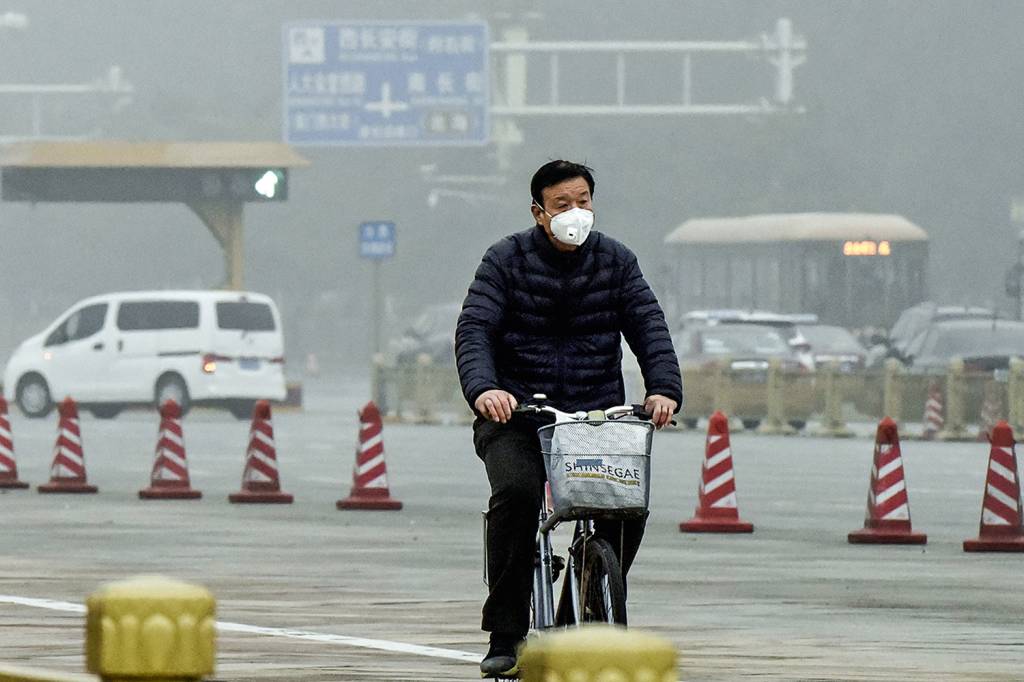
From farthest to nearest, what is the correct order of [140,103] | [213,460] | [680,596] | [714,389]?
[140,103] → [714,389] → [213,460] → [680,596]

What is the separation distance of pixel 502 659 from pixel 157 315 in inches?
1227

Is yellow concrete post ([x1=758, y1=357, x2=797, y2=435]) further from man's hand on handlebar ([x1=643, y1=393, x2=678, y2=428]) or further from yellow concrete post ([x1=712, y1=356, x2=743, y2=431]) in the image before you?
man's hand on handlebar ([x1=643, y1=393, x2=678, y2=428])

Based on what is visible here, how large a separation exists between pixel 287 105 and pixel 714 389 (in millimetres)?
23287

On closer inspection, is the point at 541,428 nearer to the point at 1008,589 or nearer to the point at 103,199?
the point at 1008,589

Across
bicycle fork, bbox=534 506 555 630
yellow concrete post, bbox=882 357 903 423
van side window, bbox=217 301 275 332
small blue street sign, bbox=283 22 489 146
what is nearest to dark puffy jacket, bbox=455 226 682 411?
bicycle fork, bbox=534 506 555 630

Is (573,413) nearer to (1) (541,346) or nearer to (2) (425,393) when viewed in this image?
(1) (541,346)

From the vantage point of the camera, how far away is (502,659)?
873cm

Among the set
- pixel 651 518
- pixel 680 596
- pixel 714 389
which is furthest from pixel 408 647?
pixel 714 389

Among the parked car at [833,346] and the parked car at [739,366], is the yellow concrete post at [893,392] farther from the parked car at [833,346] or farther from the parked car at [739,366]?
the parked car at [833,346]

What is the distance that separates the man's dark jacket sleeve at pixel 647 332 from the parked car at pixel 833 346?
3268cm

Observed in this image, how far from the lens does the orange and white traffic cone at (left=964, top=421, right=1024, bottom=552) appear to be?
1648cm

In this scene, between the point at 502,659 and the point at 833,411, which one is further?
the point at 833,411

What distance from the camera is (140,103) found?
10112cm

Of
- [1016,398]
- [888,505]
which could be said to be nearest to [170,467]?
[888,505]
